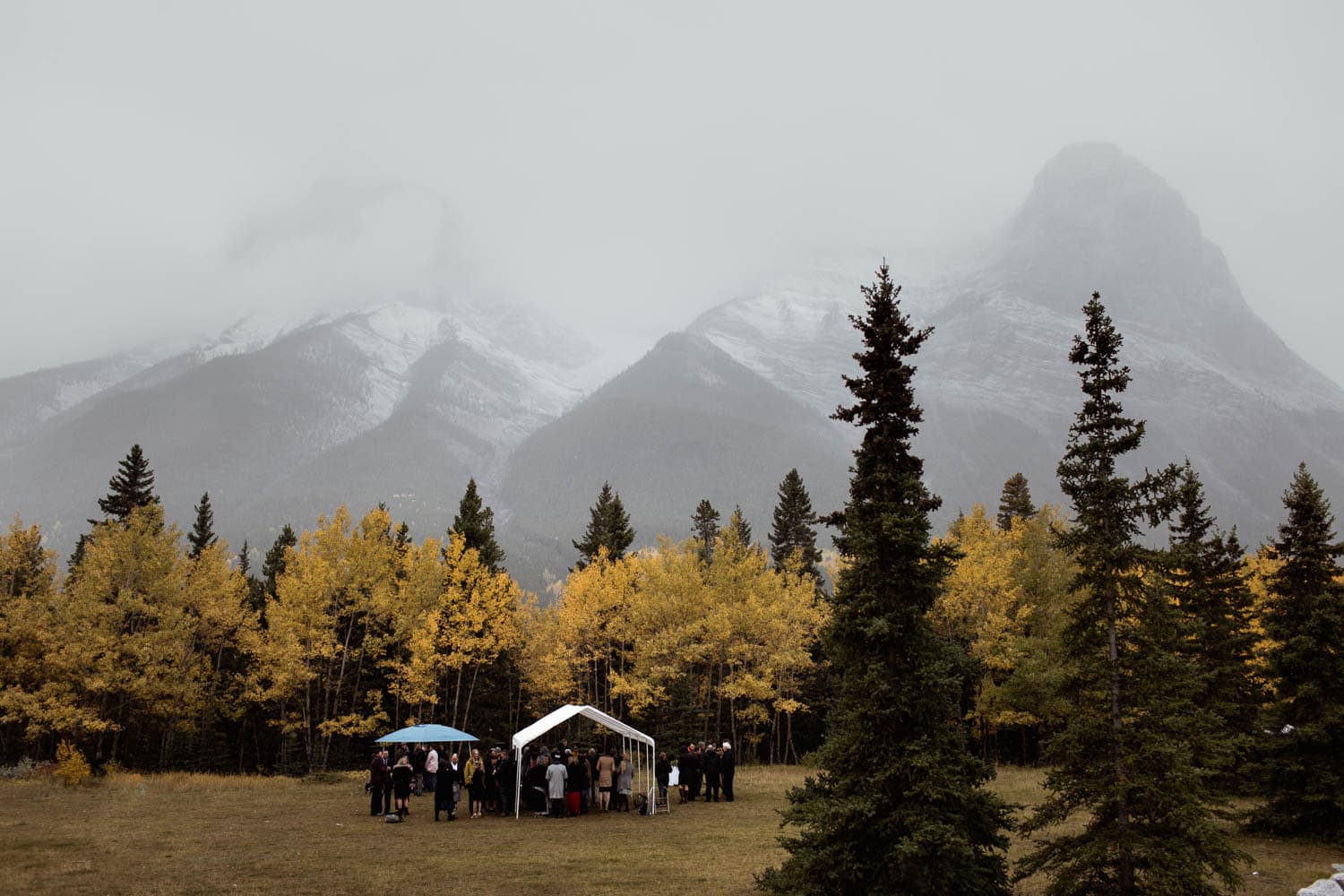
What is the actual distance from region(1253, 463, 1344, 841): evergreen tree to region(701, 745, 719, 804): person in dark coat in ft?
49.9

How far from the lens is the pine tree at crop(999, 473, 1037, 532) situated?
61.5 metres

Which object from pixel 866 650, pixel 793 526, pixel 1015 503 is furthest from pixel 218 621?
pixel 1015 503

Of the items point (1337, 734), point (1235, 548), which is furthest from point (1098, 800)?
point (1235, 548)

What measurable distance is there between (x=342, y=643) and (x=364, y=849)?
26074 mm

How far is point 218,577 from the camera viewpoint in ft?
135

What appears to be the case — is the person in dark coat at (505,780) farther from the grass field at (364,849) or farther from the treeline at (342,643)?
the treeline at (342,643)

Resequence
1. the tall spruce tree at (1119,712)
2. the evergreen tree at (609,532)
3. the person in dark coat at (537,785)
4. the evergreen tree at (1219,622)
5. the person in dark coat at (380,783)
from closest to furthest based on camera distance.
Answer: the tall spruce tree at (1119,712) < the person in dark coat at (380,783) < the person in dark coat at (537,785) < the evergreen tree at (1219,622) < the evergreen tree at (609,532)

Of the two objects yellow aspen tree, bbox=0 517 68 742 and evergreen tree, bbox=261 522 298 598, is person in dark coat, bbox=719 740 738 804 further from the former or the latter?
evergreen tree, bbox=261 522 298 598

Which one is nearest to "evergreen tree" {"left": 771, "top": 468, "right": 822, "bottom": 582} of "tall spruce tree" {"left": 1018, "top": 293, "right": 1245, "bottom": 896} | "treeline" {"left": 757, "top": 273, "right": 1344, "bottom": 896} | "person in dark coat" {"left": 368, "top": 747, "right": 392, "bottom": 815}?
"person in dark coat" {"left": 368, "top": 747, "right": 392, "bottom": 815}

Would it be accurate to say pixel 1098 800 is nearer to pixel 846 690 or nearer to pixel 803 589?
pixel 846 690

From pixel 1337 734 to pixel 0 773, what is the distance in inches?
1654

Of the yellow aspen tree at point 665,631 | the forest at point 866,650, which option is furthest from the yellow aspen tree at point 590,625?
the yellow aspen tree at point 665,631

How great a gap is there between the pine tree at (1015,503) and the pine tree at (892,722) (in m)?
52.1

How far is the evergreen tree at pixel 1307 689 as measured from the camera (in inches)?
693
